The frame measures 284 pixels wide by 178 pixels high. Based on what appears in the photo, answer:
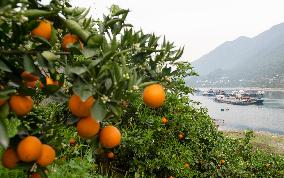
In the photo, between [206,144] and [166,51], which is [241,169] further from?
[166,51]

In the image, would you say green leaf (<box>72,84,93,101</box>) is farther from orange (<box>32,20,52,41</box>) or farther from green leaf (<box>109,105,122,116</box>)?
orange (<box>32,20,52,41</box>)

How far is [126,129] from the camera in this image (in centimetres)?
712

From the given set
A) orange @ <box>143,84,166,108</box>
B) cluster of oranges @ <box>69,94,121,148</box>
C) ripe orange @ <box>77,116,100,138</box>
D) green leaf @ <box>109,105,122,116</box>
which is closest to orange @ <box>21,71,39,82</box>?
cluster of oranges @ <box>69,94,121,148</box>

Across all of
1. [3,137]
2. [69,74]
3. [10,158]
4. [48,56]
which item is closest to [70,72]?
[69,74]

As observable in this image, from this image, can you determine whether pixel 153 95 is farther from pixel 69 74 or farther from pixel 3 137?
pixel 3 137

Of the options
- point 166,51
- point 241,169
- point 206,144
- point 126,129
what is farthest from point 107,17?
point 241,169

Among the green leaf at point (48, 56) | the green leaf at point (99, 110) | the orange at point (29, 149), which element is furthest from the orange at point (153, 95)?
the orange at point (29, 149)

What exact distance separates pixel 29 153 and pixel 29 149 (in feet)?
0.08

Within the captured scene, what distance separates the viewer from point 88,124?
6.97 ft

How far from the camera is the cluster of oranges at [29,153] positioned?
81.6 inches

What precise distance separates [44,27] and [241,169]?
9.33 m

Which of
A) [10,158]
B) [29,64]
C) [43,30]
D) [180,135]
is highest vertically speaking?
[43,30]

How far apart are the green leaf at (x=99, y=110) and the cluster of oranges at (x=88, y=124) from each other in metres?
0.08

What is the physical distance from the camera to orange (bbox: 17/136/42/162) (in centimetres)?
206
